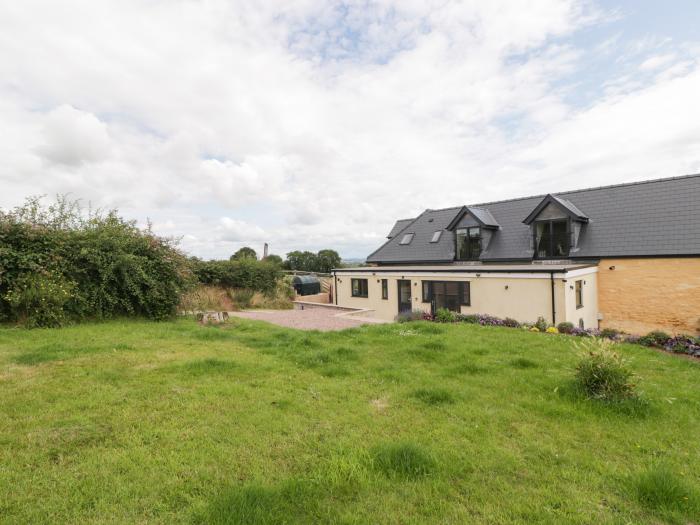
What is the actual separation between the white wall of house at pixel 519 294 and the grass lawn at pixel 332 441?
288 inches

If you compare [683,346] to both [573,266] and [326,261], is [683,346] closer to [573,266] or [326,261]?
[573,266]

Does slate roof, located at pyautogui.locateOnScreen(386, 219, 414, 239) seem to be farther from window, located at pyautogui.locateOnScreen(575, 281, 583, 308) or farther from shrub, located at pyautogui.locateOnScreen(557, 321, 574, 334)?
shrub, located at pyautogui.locateOnScreen(557, 321, 574, 334)

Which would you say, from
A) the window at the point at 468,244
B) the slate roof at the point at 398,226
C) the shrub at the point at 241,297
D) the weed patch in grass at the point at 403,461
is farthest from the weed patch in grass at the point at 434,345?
the slate roof at the point at 398,226

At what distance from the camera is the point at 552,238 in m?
18.6

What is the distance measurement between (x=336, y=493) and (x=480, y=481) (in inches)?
51.0

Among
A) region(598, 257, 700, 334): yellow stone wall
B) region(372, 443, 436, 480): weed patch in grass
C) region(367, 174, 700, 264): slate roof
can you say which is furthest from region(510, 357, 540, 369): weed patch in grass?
region(367, 174, 700, 264): slate roof

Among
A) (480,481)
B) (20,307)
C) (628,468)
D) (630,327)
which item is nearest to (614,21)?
(630,327)

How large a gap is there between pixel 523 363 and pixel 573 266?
1102 cm

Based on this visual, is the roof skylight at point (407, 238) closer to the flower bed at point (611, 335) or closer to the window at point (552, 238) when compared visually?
the window at point (552, 238)

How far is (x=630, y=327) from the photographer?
16.3 metres

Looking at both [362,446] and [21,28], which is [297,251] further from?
[362,446]

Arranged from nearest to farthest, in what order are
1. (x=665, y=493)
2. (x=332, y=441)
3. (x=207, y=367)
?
(x=665, y=493) < (x=332, y=441) < (x=207, y=367)

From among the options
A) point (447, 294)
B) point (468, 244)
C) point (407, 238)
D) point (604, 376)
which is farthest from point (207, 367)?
point (407, 238)

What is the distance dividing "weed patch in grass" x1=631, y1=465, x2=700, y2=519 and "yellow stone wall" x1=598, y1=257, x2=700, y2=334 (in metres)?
16.1
